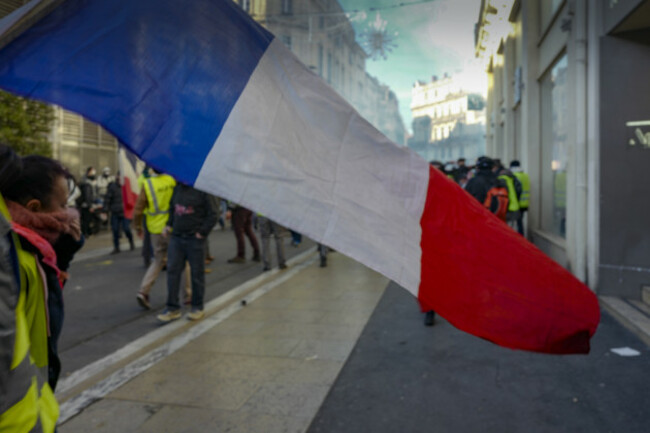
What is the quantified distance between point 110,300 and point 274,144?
642 cm

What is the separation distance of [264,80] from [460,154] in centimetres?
2055

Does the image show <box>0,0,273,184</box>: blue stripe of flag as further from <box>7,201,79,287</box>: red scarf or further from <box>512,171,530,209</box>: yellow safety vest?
<box>512,171,530,209</box>: yellow safety vest

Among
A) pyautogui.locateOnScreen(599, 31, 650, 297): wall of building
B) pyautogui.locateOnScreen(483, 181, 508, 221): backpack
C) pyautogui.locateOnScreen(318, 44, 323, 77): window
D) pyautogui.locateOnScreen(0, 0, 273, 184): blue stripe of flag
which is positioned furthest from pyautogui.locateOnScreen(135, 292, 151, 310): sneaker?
pyautogui.locateOnScreen(318, 44, 323, 77): window

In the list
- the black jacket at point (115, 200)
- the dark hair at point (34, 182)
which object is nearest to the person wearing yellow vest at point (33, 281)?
the dark hair at point (34, 182)

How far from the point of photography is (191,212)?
6082mm

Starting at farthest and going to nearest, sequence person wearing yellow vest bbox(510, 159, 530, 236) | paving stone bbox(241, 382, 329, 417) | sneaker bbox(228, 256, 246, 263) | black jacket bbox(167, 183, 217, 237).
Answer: sneaker bbox(228, 256, 246, 263)
person wearing yellow vest bbox(510, 159, 530, 236)
black jacket bbox(167, 183, 217, 237)
paving stone bbox(241, 382, 329, 417)

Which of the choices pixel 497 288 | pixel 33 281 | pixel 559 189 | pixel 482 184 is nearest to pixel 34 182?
pixel 33 281

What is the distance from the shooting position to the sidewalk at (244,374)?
11.6 feet

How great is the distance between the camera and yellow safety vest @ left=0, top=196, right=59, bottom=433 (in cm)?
136

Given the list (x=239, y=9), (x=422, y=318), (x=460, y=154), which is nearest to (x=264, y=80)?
(x=239, y=9)

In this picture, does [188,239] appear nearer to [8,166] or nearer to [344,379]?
[344,379]

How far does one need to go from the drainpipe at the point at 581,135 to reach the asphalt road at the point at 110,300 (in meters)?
5.15

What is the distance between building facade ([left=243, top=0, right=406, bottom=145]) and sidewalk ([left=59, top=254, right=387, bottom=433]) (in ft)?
39.1

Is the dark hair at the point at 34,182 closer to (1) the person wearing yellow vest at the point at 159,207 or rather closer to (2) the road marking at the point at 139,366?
(2) the road marking at the point at 139,366
